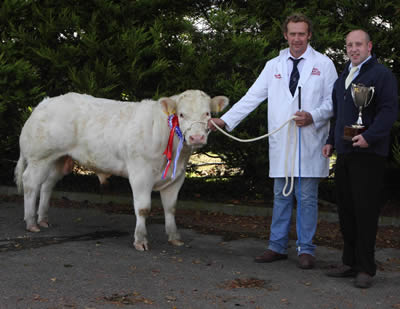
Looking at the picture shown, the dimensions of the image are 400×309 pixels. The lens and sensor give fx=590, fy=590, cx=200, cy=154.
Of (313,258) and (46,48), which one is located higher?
(46,48)

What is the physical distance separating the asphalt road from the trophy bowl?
1.31 m

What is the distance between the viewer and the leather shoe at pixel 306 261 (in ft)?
18.5

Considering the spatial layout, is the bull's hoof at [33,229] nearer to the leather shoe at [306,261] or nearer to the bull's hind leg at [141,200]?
the bull's hind leg at [141,200]

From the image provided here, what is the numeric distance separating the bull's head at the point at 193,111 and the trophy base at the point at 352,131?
1.44 metres

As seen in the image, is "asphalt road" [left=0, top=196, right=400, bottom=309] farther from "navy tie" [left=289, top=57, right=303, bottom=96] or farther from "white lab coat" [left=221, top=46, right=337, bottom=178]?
"navy tie" [left=289, top=57, right=303, bottom=96]

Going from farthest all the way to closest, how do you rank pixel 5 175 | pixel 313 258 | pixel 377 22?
1. pixel 5 175
2. pixel 377 22
3. pixel 313 258

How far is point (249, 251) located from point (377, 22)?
4414 millimetres

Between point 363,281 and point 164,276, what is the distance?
172 cm

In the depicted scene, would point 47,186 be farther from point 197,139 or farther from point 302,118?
point 302,118

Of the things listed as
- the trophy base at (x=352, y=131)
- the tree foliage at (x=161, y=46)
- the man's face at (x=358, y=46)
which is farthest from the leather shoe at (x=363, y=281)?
the tree foliage at (x=161, y=46)

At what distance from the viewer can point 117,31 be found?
915 cm

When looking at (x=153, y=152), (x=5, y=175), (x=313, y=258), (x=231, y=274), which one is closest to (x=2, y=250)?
(x=153, y=152)

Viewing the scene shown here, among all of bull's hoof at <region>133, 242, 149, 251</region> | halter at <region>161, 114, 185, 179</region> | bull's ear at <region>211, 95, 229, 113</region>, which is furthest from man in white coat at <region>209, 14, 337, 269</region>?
bull's hoof at <region>133, 242, 149, 251</region>

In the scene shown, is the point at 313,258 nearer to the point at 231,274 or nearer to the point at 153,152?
the point at 231,274
